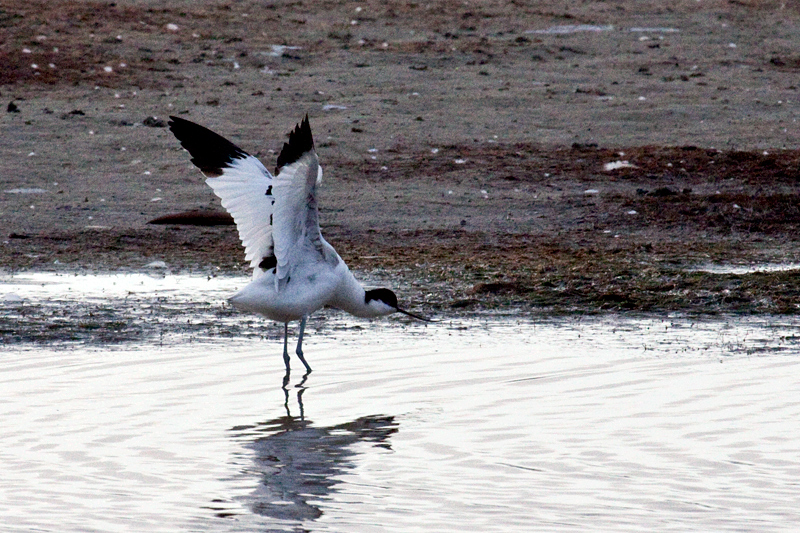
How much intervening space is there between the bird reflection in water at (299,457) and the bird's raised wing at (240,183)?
1.14 m

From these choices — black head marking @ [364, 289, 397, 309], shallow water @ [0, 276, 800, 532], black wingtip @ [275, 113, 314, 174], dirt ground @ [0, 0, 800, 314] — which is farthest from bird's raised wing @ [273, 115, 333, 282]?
dirt ground @ [0, 0, 800, 314]

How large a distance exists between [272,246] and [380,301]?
0.71 meters

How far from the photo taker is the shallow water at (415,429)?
15.3 ft

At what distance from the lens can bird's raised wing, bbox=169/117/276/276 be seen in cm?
700

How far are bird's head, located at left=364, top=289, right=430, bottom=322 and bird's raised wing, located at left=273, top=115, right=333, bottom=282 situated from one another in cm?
45

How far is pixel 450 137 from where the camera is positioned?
1314 centimetres

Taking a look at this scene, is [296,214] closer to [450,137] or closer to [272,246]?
[272,246]

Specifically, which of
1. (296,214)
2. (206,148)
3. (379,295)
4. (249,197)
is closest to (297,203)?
(296,214)

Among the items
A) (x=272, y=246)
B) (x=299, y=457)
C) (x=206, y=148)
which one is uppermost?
(x=206, y=148)

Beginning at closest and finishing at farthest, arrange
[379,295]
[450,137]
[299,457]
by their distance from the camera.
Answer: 1. [299,457]
2. [379,295]
3. [450,137]

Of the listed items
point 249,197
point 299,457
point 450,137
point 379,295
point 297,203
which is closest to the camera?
point 299,457

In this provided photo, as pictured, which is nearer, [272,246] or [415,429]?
[415,429]

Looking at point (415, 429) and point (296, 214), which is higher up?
point (296, 214)

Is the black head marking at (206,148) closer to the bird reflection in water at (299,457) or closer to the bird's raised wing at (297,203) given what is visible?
the bird's raised wing at (297,203)
